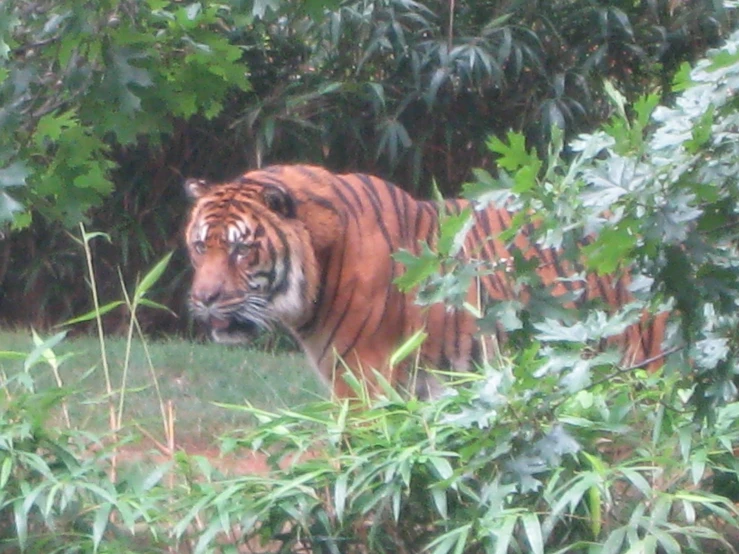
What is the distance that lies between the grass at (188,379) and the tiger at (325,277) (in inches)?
22.4

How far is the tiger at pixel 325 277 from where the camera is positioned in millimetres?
4559

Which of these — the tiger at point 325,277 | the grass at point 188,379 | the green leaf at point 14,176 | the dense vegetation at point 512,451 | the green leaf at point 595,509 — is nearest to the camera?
the dense vegetation at point 512,451

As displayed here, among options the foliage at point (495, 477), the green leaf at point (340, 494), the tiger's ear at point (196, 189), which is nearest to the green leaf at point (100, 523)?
the foliage at point (495, 477)

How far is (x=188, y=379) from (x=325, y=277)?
190 cm

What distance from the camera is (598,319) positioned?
305 cm

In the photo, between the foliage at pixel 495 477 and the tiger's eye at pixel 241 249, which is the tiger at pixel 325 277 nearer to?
the tiger's eye at pixel 241 249

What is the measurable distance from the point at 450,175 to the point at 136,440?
15.9 feet

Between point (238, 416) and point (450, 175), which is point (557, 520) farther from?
point (450, 175)

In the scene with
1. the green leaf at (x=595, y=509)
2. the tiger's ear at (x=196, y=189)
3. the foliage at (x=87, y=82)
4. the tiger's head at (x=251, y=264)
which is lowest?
the green leaf at (x=595, y=509)

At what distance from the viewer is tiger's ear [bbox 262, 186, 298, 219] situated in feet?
15.3

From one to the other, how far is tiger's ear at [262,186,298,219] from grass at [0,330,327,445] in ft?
2.57

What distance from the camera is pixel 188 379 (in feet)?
20.9

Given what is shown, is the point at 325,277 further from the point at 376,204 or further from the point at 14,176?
the point at 14,176

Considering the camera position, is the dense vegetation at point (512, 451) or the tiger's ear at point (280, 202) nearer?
the dense vegetation at point (512, 451)
